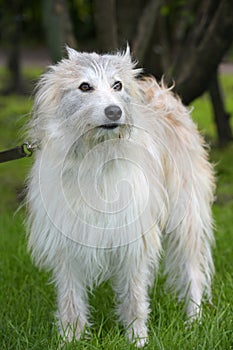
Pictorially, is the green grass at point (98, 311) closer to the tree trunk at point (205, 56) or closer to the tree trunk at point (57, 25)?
the tree trunk at point (205, 56)

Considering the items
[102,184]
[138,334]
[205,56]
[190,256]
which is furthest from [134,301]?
[205,56]

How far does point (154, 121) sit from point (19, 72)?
1347 centimetres

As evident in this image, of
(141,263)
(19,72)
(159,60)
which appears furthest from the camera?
(19,72)

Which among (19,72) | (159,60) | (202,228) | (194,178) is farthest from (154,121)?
(19,72)

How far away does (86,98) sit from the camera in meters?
3.59

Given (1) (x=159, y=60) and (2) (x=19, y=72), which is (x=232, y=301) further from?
(2) (x=19, y=72)

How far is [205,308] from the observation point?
430cm

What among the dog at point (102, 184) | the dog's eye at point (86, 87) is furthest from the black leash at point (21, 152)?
the dog's eye at point (86, 87)

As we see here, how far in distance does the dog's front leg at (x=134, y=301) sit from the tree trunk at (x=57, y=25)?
11.8ft

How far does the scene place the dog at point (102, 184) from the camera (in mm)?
3650

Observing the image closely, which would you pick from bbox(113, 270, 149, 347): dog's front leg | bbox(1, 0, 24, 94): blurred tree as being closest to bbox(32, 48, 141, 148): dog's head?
bbox(113, 270, 149, 347): dog's front leg

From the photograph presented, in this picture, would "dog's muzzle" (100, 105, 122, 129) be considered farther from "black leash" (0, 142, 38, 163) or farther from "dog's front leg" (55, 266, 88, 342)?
"dog's front leg" (55, 266, 88, 342)

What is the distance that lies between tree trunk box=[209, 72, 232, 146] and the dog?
5935 millimetres

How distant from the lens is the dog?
144 inches
